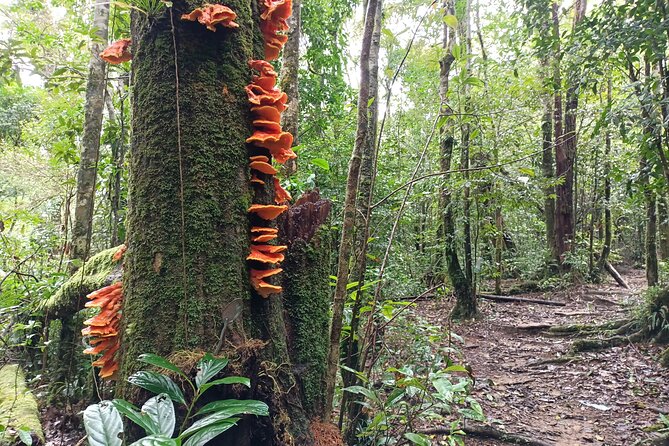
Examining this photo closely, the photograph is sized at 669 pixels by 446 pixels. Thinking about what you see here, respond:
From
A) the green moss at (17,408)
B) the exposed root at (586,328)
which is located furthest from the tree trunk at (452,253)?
the green moss at (17,408)

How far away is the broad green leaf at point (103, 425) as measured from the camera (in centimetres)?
101

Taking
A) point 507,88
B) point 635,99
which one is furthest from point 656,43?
point 507,88

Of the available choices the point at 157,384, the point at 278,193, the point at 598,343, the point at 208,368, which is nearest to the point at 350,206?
the point at 278,193

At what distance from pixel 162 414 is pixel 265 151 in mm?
1215

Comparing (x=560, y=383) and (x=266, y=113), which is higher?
(x=266, y=113)

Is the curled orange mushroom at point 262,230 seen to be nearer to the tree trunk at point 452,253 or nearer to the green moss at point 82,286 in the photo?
the green moss at point 82,286

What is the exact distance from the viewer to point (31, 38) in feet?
18.8

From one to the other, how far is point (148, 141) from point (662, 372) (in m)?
6.65

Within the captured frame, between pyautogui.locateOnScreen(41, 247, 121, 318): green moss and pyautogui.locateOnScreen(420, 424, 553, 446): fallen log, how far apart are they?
3.08 m

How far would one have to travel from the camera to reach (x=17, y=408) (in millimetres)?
3092

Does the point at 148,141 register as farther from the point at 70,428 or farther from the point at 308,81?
the point at 308,81

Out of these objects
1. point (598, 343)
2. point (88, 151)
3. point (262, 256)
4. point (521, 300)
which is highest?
point (88, 151)

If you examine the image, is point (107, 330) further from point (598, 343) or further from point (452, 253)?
point (452, 253)

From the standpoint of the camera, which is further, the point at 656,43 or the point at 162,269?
the point at 656,43
